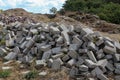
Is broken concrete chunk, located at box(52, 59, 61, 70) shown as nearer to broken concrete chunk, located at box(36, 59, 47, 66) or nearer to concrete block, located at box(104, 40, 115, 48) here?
broken concrete chunk, located at box(36, 59, 47, 66)

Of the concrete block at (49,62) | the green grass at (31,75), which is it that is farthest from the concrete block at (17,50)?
the green grass at (31,75)

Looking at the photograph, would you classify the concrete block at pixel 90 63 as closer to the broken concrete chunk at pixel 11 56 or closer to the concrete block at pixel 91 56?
the concrete block at pixel 91 56

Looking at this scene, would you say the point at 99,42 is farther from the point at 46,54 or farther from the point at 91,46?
the point at 46,54

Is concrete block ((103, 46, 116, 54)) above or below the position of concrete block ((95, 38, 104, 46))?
below

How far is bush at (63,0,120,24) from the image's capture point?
18047mm

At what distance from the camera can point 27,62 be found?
902cm

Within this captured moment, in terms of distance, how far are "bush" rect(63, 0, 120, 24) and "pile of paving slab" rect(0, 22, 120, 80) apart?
327 inches

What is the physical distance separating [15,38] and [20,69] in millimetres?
1911

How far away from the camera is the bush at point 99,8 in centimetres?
1805

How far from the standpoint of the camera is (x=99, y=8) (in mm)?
20766

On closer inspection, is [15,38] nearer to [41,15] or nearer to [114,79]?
[114,79]

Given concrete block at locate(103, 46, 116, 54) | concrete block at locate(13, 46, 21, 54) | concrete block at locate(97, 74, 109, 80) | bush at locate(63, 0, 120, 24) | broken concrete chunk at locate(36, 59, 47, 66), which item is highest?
concrete block at locate(103, 46, 116, 54)

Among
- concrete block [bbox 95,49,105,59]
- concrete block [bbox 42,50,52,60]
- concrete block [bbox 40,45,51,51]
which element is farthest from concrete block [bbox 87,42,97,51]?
concrete block [bbox 40,45,51,51]

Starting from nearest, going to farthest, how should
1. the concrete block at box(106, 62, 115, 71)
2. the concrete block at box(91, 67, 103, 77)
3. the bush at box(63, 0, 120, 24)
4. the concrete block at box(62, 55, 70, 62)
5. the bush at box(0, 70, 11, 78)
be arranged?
the concrete block at box(91, 67, 103, 77)
the concrete block at box(106, 62, 115, 71)
the bush at box(0, 70, 11, 78)
the concrete block at box(62, 55, 70, 62)
the bush at box(63, 0, 120, 24)
